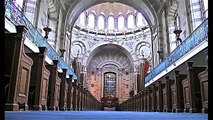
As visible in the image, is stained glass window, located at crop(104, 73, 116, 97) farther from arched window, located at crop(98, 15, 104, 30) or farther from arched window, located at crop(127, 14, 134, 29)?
arched window, located at crop(127, 14, 134, 29)

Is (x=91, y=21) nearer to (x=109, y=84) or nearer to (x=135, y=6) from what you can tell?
(x=109, y=84)

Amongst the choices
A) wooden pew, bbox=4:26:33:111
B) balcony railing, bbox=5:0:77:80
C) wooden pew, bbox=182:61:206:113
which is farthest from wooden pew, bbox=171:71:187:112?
balcony railing, bbox=5:0:77:80

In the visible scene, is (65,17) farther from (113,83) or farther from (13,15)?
(113,83)

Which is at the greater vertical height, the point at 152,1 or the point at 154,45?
the point at 152,1

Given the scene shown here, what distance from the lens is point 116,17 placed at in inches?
1176

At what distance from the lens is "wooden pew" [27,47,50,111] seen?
569 cm

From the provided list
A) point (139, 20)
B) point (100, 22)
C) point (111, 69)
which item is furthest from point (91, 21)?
point (111, 69)

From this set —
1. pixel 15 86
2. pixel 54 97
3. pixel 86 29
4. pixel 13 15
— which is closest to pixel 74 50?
pixel 86 29

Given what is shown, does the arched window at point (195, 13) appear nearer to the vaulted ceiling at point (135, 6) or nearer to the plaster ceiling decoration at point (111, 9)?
the vaulted ceiling at point (135, 6)

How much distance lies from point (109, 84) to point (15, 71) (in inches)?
1048

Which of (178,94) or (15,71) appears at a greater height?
(15,71)

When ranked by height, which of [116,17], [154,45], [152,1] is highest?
[116,17]

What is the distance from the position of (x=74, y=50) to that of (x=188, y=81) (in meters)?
21.4

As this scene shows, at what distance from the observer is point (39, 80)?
19.0 feet
